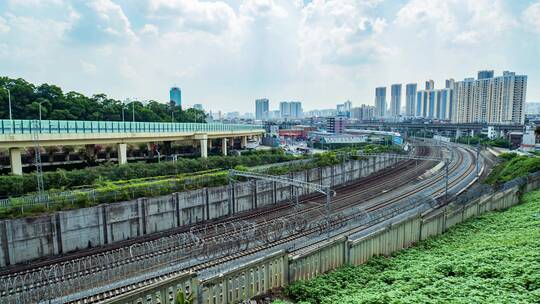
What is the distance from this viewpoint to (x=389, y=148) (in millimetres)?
53219

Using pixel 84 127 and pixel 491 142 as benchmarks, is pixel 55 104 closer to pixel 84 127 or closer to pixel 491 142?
pixel 84 127

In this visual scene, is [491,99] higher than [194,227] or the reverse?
higher

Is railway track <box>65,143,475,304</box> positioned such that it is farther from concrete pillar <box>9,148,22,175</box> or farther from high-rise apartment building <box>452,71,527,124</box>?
high-rise apartment building <box>452,71,527,124</box>

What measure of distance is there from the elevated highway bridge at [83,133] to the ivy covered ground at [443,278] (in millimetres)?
26115

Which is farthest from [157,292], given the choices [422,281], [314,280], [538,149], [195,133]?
[538,149]

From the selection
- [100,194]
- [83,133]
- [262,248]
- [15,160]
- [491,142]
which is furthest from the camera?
[491,142]

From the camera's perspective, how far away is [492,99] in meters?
107

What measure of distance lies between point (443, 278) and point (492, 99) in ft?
405

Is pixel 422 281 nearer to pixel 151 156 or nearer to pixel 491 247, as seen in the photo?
pixel 491 247

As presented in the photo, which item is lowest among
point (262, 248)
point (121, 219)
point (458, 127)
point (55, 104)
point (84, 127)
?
point (262, 248)

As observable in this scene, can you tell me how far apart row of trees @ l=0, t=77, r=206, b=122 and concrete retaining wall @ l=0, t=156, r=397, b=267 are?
24288 mm

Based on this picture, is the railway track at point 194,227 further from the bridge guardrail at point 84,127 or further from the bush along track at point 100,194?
the bridge guardrail at point 84,127

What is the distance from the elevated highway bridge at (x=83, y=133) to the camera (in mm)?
25211

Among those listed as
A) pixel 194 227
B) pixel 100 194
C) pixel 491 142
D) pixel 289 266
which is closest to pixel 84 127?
pixel 100 194
